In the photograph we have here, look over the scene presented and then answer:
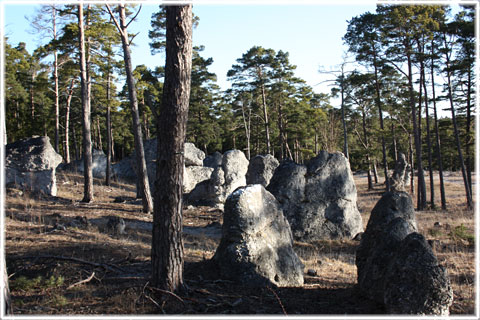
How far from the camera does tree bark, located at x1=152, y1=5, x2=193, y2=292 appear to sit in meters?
4.70

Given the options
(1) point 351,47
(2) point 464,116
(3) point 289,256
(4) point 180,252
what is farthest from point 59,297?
(2) point 464,116

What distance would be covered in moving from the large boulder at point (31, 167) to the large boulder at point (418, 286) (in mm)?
14496

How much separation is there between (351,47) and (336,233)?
16.5 metres

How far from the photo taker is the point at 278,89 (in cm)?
3622

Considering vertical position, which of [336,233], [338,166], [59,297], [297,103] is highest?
[297,103]

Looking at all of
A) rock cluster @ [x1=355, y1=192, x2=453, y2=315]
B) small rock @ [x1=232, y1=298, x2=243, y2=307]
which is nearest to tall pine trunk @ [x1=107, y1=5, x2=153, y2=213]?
small rock @ [x1=232, y1=298, x2=243, y2=307]

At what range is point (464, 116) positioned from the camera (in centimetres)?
2486

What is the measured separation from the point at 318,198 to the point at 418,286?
8495 millimetres

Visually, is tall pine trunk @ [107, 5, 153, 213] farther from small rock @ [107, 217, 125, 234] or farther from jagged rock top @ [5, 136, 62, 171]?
jagged rock top @ [5, 136, 62, 171]

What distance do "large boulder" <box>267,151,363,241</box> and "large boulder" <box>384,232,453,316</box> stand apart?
788 cm

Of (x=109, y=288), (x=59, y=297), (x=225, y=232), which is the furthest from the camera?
(x=225, y=232)

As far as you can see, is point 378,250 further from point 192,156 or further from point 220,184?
point 192,156

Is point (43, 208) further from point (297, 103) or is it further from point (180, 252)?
point (297, 103)

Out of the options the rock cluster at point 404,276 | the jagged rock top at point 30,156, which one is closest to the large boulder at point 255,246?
the rock cluster at point 404,276
